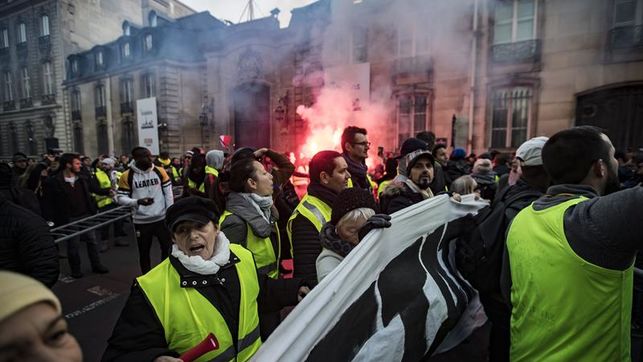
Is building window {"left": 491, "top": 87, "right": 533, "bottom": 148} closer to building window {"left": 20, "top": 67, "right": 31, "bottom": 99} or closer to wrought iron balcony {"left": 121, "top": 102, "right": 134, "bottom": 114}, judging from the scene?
wrought iron balcony {"left": 121, "top": 102, "right": 134, "bottom": 114}

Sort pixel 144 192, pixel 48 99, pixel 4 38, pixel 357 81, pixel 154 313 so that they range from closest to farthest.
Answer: pixel 154 313 < pixel 144 192 < pixel 357 81 < pixel 48 99 < pixel 4 38

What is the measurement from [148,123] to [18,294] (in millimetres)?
21428

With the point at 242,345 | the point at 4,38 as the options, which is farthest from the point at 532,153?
the point at 4,38

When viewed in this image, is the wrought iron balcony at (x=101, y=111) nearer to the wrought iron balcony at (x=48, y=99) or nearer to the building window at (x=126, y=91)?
the building window at (x=126, y=91)

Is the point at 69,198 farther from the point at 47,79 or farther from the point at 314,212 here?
the point at 47,79

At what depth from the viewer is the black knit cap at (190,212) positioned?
1535mm

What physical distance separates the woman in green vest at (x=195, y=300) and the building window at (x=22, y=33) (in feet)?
118

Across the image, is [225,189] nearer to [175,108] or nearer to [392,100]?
[392,100]

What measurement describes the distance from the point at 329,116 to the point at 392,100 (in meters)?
2.54

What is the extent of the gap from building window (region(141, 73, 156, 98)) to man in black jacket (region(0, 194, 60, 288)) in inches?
828

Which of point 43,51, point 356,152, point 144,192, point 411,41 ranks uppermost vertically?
point 43,51

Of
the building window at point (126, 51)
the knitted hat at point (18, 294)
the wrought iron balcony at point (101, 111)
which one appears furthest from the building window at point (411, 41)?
the wrought iron balcony at point (101, 111)

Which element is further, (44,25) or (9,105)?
(9,105)

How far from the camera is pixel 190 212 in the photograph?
1565 mm
